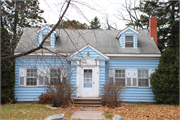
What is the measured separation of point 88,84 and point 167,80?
5.43 m

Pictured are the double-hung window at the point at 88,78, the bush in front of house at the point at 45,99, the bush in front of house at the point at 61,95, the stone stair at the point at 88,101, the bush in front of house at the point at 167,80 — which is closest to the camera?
the bush in front of house at the point at 61,95

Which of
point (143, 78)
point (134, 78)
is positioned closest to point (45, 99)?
point (134, 78)

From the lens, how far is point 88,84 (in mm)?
11867

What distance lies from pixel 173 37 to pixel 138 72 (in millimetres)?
9457

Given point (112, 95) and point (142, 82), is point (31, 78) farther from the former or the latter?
point (142, 82)

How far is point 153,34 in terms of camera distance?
14414 mm

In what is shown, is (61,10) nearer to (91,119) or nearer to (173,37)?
(91,119)

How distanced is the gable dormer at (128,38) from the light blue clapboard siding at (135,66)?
4.37 ft

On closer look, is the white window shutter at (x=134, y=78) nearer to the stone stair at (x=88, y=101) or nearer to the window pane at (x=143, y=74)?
the window pane at (x=143, y=74)

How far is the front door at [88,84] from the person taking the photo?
11.7 meters

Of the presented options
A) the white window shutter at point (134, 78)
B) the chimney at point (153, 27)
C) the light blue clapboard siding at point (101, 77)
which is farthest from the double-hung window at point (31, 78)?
the chimney at point (153, 27)

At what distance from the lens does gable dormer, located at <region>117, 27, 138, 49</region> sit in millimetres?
13164

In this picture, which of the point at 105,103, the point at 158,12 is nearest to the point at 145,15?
the point at 158,12

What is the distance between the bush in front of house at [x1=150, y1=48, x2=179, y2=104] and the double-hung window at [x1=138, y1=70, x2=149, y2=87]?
2.30 ft
